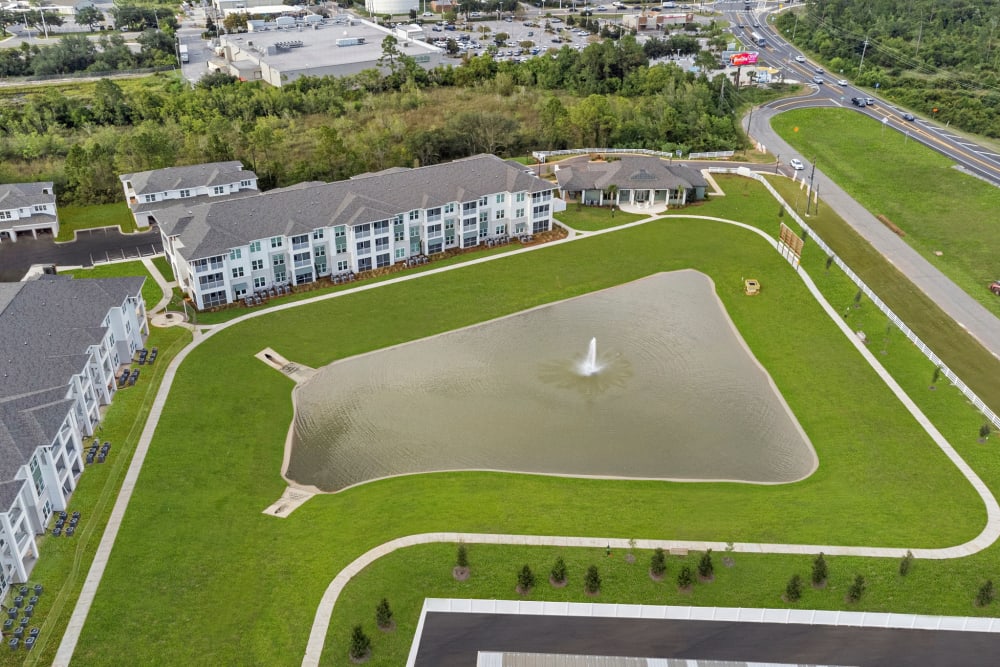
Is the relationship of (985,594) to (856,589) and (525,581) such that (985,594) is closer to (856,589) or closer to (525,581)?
(856,589)

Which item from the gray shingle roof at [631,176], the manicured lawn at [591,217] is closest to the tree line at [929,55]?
the gray shingle roof at [631,176]

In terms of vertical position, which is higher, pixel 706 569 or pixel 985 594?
pixel 706 569

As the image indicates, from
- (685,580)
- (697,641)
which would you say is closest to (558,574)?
(685,580)

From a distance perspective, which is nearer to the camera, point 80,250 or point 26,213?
point 80,250

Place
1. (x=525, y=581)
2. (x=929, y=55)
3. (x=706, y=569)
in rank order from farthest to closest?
(x=929, y=55) < (x=706, y=569) < (x=525, y=581)

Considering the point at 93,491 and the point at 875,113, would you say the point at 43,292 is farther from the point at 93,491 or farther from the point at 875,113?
the point at 875,113

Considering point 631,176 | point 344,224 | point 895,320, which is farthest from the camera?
point 631,176

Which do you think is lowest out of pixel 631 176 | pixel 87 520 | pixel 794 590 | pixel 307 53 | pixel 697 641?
pixel 697 641

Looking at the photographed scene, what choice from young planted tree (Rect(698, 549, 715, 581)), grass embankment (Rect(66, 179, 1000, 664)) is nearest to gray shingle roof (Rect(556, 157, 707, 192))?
grass embankment (Rect(66, 179, 1000, 664))
